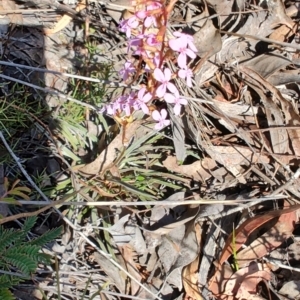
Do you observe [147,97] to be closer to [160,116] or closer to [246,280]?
[160,116]

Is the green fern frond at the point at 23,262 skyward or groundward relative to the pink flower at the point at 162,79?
groundward

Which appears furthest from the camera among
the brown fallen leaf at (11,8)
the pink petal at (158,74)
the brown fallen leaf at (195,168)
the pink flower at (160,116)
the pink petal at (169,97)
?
the brown fallen leaf at (11,8)

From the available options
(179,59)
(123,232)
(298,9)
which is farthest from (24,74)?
(298,9)

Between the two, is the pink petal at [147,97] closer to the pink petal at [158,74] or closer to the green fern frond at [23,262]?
the pink petal at [158,74]

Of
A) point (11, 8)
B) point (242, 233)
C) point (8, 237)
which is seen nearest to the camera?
point (8, 237)

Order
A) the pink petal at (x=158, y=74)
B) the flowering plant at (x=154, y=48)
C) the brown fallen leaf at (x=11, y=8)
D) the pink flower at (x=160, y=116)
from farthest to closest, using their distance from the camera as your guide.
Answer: the brown fallen leaf at (x=11, y=8) → the pink flower at (x=160, y=116) → the pink petal at (x=158, y=74) → the flowering plant at (x=154, y=48)

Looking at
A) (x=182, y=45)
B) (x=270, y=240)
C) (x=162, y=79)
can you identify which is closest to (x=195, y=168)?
(x=270, y=240)

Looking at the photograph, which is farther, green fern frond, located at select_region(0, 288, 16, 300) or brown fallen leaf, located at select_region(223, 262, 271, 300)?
brown fallen leaf, located at select_region(223, 262, 271, 300)

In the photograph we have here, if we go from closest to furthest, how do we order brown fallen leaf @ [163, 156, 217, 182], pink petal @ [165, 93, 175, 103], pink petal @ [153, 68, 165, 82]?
pink petal @ [153, 68, 165, 82], pink petal @ [165, 93, 175, 103], brown fallen leaf @ [163, 156, 217, 182]

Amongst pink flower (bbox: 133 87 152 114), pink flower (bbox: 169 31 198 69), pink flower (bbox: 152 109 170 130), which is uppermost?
pink flower (bbox: 169 31 198 69)

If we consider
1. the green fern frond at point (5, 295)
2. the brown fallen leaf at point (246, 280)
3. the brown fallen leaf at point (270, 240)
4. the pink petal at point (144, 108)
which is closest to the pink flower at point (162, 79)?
the pink petal at point (144, 108)

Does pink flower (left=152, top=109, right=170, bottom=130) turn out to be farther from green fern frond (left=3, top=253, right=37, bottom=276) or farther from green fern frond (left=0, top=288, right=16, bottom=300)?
green fern frond (left=0, top=288, right=16, bottom=300)

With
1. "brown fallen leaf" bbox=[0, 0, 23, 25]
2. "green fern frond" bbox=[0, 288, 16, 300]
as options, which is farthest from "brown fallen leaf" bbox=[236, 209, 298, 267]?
"brown fallen leaf" bbox=[0, 0, 23, 25]
